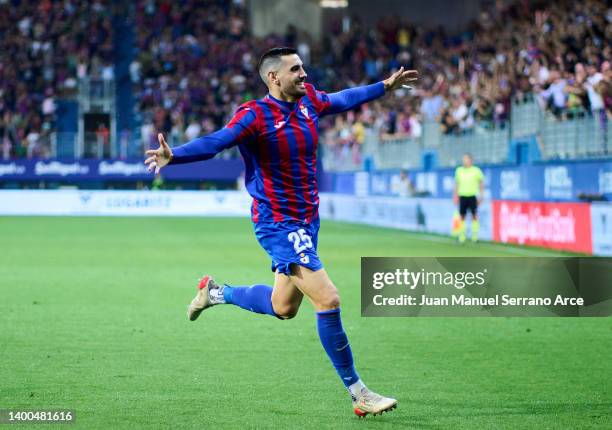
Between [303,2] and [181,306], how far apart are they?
3863 cm

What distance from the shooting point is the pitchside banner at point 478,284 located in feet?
28.8

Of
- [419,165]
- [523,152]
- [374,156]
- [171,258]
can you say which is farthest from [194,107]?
[171,258]

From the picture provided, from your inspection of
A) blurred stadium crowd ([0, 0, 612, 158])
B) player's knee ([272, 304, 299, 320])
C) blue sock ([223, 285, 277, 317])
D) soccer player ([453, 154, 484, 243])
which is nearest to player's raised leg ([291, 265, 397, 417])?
player's knee ([272, 304, 299, 320])

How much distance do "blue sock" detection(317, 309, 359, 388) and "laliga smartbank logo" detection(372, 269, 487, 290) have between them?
5.13 ft

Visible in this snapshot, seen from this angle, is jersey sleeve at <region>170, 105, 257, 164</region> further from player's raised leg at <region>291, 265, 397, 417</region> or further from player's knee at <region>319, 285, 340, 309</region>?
player's knee at <region>319, 285, 340, 309</region>

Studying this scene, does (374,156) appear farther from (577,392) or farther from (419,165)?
(577,392)

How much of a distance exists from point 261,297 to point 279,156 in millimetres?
1137

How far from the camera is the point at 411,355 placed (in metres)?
9.76

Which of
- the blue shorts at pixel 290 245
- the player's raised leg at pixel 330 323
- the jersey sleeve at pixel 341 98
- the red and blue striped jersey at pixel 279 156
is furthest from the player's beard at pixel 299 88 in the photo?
the player's raised leg at pixel 330 323

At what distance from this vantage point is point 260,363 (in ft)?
30.2

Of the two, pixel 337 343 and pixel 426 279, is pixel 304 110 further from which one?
pixel 426 279

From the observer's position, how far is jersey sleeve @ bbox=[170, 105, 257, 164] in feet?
22.2

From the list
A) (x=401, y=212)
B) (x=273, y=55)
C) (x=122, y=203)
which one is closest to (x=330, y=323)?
(x=273, y=55)

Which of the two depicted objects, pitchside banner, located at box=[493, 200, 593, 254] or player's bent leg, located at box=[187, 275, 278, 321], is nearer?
player's bent leg, located at box=[187, 275, 278, 321]
